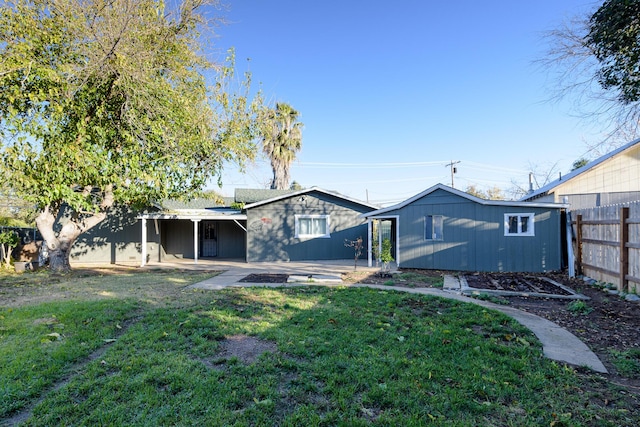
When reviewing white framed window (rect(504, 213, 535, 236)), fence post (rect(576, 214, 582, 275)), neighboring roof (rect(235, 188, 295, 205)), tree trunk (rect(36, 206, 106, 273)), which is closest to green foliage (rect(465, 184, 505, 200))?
neighboring roof (rect(235, 188, 295, 205))

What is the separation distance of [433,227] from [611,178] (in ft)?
30.5

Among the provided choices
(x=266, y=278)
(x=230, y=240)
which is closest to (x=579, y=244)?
(x=266, y=278)

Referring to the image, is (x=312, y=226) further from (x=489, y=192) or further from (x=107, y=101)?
(x=489, y=192)

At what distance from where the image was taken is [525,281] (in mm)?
9242

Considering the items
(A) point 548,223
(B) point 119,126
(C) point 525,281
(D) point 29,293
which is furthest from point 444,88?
(D) point 29,293

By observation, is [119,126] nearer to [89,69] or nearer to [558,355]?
[89,69]

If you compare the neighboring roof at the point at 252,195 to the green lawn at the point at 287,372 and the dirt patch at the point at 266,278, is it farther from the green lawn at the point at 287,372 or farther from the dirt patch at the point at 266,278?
the green lawn at the point at 287,372

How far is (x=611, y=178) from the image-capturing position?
1475cm

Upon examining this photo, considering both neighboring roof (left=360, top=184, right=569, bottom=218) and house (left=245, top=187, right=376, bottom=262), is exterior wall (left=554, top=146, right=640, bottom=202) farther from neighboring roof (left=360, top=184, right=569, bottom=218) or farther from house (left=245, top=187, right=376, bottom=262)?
house (left=245, top=187, right=376, bottom=262)

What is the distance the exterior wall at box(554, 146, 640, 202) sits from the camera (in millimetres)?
14641

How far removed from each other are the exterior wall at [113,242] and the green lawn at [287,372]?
36.4 ft

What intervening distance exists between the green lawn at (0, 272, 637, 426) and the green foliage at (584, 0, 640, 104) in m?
4.75

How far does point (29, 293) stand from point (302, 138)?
66.7 ft

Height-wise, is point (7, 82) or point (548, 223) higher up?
point (7, 82)
